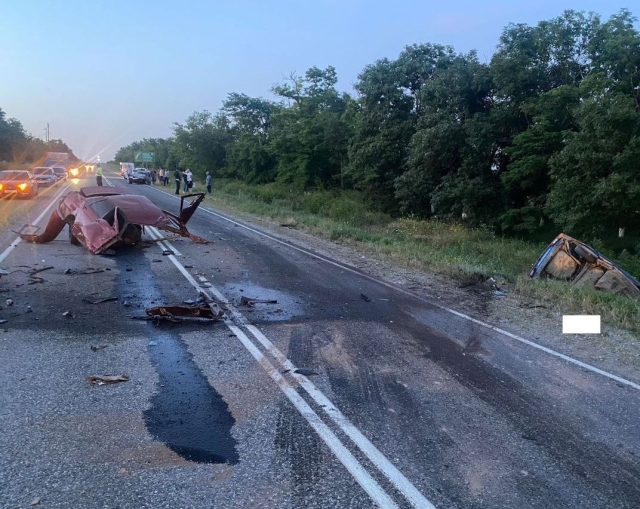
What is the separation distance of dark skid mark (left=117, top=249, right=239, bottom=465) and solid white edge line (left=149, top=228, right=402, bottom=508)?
626 mm

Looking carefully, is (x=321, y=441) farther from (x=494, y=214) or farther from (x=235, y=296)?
(x=494, y=214)

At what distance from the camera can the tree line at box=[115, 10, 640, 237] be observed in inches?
791

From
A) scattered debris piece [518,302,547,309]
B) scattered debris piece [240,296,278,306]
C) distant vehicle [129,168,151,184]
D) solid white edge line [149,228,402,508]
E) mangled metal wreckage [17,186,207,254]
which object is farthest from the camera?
distant vehicle [129,168,151,184]

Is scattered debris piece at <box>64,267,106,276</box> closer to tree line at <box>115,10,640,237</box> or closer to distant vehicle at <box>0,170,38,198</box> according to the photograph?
tree line at <box>115,10,640,237</box>

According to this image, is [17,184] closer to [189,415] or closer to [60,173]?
[60,173]

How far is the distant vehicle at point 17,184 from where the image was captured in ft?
94.4

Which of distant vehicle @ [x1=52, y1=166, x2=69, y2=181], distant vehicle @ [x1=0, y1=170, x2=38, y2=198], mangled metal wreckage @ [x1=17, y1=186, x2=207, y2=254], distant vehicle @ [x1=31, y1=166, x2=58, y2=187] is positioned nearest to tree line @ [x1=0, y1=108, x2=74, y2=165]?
distant vehicle @ [x1=52, y1=166, x2=69, y2=181]

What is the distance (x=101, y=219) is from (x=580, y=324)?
10.3 metres

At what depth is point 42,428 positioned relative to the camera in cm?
443

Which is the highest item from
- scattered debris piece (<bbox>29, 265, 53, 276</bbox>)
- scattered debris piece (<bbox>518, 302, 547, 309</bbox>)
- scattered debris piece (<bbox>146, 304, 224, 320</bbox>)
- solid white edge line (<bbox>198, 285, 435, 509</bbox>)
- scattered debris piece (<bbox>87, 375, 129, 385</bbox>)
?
scattered debris piece (<bbox>518, 302, 547, 309</bbox>)

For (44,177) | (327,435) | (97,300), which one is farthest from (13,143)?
(327,435)

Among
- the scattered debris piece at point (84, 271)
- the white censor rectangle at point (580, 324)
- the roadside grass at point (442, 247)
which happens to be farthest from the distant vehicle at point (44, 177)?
the white censor rectangle at point (580, 324)

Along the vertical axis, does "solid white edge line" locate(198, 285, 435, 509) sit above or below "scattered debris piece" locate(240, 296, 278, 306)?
above

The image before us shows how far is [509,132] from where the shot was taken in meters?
27.2
